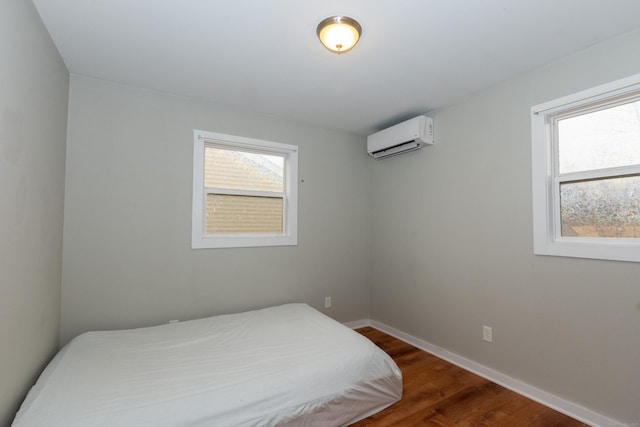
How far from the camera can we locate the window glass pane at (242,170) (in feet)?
9.23

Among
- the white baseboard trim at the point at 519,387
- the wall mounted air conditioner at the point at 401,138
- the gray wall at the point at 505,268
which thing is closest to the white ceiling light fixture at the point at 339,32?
the wall mounted air conditioner at the point at 401,138

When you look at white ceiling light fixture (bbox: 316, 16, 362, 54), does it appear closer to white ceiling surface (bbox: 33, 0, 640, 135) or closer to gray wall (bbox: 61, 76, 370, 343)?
white ceiling surface (bbox: 33, 0, 640, 135)

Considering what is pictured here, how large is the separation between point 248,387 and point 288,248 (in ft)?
5.47

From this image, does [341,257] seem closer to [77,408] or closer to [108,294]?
[108,294]

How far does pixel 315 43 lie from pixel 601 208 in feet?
7.08

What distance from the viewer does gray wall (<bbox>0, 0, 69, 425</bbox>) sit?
4.24 feet

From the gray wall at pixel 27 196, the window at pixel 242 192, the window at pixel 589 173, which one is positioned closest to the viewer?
the gray wall at pixel 27 196

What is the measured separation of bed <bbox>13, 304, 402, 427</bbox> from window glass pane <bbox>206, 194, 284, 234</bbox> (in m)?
0.95

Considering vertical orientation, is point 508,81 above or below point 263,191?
above

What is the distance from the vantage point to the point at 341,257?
11.3ft

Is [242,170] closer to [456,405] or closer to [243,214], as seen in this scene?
[243,214]

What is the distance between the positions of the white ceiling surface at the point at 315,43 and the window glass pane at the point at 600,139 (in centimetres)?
47

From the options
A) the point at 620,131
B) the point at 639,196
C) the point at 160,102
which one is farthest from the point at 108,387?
the point at 620,131

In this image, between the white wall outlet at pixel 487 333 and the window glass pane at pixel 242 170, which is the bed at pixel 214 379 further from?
the window glass pane at pixel 242 170
